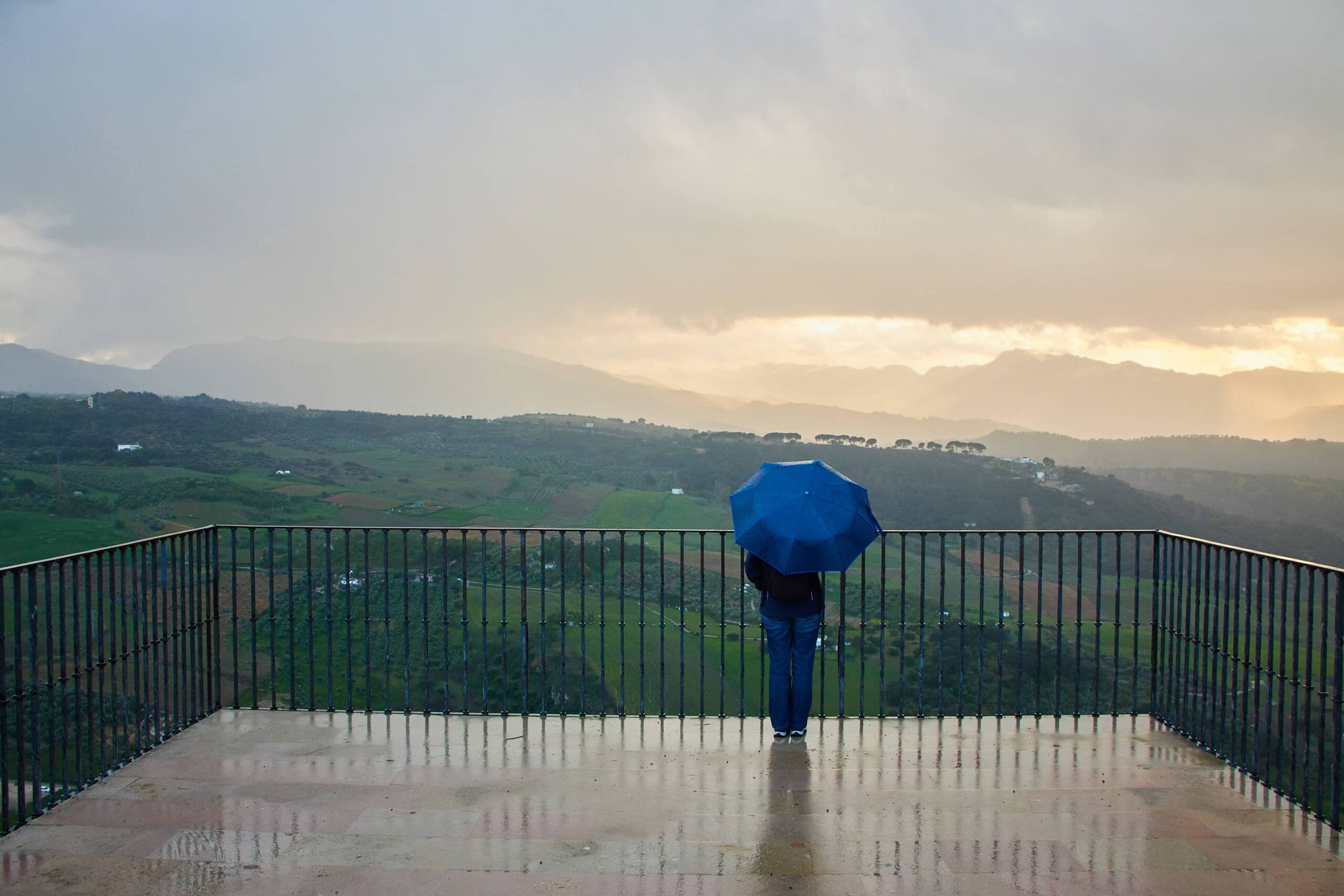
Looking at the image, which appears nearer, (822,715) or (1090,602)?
(822,715)

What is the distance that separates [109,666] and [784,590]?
3.77 metres

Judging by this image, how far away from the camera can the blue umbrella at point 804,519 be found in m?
4.20

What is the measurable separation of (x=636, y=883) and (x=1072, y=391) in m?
93.0

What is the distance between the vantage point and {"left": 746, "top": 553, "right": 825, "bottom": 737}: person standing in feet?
14.8

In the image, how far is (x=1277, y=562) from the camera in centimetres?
413

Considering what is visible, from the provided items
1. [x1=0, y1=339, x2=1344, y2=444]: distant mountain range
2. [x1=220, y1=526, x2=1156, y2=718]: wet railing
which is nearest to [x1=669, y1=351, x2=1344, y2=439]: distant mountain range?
[x1=0, y1=339, x2=1344, y2=444]: distant mountain range

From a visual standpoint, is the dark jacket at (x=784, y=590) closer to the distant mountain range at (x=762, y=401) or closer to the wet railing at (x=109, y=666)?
the wet railing at (x=109, y=666)

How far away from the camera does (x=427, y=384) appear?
9219cm

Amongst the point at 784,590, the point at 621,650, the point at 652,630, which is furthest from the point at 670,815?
the point at 652,630

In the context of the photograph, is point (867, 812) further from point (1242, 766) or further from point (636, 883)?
point (1242, 766)

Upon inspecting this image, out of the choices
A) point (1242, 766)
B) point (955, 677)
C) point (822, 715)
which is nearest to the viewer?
point (1242, 766)

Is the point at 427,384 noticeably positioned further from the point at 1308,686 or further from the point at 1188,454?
the point at 1308,686

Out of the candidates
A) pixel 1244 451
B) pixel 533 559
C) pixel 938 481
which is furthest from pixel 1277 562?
pixel 1244 451

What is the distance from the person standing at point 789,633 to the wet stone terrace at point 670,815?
0.20 m
